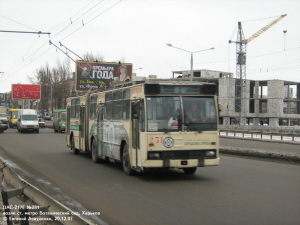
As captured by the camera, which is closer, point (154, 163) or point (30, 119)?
point (154, 163)

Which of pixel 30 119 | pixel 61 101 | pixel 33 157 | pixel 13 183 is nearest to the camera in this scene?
pixel 13 183

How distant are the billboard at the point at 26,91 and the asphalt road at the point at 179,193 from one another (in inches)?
2401

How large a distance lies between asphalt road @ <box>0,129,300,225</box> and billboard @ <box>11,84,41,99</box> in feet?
200

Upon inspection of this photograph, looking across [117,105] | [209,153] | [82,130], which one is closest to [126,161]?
[117,105]

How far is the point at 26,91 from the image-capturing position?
7406 cm

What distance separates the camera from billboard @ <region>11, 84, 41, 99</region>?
73688mm

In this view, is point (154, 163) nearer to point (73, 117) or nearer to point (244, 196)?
point (244, 196)

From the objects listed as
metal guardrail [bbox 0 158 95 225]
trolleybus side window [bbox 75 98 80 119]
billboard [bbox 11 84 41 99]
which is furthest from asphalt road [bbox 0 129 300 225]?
billboard [bbox 11 84 41 99]

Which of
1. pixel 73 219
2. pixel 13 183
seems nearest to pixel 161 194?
pixel 13 183

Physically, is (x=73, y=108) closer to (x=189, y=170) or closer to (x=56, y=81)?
(x=189, y=170)

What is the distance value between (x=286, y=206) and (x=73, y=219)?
4364 mm

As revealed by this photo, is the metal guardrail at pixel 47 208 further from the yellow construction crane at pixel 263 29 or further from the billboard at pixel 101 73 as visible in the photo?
the yellow construction crane at pixel 263 29

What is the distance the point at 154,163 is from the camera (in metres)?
10.6

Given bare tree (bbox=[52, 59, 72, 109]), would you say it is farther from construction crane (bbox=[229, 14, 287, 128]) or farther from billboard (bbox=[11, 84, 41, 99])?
construction crane (bbox=[229, 14, 287, 128])
